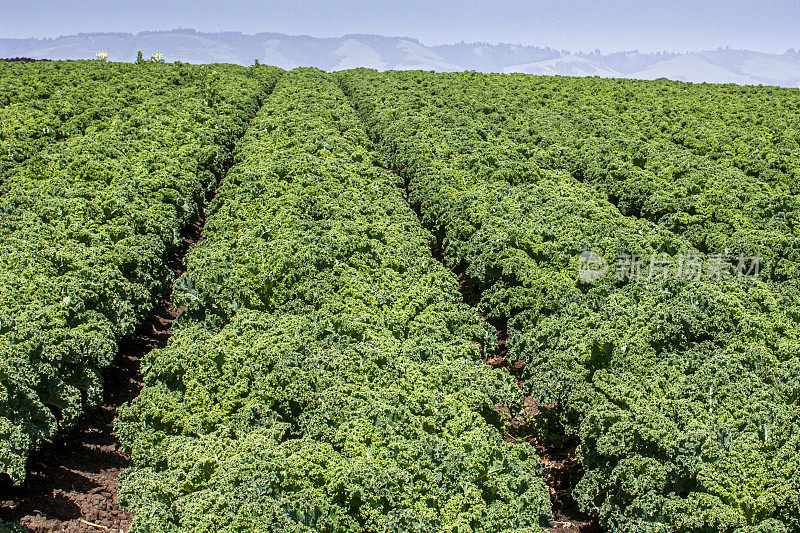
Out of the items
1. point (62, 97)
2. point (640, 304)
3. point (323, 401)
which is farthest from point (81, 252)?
point (62, 97)

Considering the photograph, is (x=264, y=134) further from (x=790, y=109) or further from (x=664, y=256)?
(x=790, y=109)

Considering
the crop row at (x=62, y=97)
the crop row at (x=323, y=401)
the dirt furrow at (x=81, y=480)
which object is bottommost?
the dirt furrow at (x=81, y=480)

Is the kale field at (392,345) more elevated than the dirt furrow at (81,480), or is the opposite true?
the kale field at (392,345)

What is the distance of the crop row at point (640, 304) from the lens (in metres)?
6.32

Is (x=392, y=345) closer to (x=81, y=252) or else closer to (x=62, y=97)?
(x=81, y=252)

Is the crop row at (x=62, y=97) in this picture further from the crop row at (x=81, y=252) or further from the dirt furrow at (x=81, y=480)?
the dirt furrow at (x=81, y=480)

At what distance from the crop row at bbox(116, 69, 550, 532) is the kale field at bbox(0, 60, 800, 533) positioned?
0.03 m

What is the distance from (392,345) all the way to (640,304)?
393 cm

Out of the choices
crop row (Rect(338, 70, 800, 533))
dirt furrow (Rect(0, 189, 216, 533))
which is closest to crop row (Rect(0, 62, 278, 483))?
dirt furrow (Rect(0, 189, 216, 533))

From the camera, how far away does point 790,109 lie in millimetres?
29844

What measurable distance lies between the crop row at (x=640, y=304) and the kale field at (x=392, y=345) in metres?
0.04

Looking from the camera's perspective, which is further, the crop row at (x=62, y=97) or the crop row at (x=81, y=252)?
the crop row at (x=62, y=97)

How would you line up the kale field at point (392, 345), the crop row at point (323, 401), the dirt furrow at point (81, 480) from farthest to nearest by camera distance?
the dirt furrow at point (81, 480)
the kale field at point (392, 345)
the crop row at point (323, 401)

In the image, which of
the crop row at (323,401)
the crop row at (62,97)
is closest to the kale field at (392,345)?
the crop row at (323,401)
